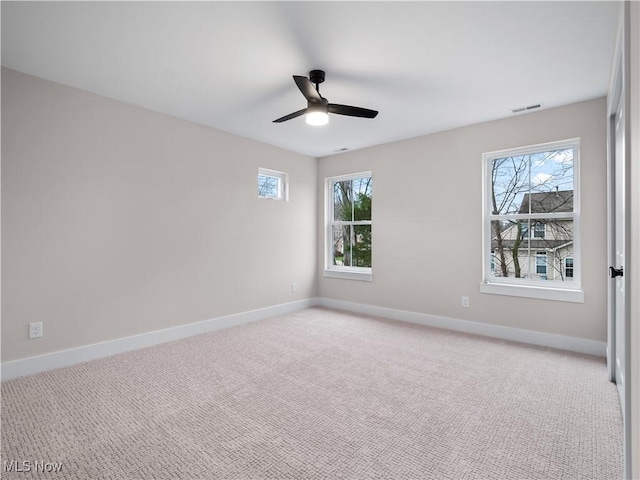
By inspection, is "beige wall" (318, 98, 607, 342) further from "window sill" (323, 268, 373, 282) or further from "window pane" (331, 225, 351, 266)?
"window pane" (331, 225, 351, 266)

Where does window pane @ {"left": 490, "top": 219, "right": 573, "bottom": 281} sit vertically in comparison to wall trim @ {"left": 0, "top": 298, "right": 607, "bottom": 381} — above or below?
above

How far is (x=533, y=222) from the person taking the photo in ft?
12.2

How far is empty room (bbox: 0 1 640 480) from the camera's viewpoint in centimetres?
186

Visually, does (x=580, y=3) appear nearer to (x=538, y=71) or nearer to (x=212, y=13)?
(x=538, y=71)

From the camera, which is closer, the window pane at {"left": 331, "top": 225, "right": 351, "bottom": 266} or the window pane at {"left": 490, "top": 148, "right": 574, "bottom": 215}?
the window pane at {"left": 490, "top": 148, "right": 574, "bottom": 215}

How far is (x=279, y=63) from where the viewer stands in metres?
2.61

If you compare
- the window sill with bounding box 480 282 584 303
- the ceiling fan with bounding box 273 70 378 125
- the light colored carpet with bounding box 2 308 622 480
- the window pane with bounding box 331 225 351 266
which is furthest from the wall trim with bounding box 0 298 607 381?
the ceiling fan with bounding box 273 70 378 125

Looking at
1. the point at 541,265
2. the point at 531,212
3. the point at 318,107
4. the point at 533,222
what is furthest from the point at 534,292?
the point at 318,107

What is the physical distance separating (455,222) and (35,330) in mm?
4470

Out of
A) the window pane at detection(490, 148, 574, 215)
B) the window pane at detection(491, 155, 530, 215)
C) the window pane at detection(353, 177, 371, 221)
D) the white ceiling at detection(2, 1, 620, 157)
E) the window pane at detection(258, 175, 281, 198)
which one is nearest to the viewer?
the white ceiling at detection(2, 1, 620, 157)

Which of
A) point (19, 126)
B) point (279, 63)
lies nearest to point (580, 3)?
point (279, 63)

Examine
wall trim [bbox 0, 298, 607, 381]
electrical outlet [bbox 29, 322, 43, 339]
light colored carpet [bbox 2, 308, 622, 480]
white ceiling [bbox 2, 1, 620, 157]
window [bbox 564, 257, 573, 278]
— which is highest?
white ceiling [bbox 2, 1, 620, 157]

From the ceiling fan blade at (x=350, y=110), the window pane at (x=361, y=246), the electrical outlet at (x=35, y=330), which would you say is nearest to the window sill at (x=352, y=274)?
the window pane at (x=361, y=246)

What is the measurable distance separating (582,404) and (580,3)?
2.58m
